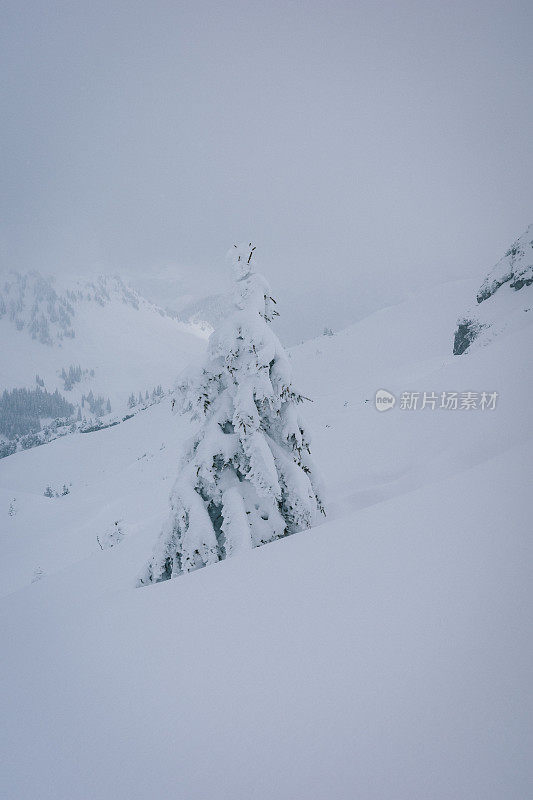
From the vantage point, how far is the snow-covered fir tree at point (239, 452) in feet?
16.0

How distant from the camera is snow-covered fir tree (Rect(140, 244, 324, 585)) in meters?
4.88

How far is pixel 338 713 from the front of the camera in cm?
156

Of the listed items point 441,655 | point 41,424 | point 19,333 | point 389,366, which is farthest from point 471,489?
point 19,333

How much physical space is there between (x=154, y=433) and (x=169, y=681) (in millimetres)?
37398

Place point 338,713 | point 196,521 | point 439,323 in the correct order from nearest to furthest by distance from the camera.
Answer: point 338,713 < point 196,521 < point 439,323

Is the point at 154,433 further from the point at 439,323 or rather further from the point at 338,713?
the point at 338,713
